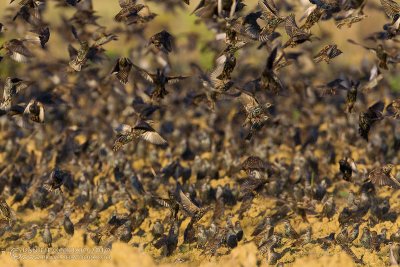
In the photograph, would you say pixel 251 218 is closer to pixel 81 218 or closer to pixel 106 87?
pixel 81 218

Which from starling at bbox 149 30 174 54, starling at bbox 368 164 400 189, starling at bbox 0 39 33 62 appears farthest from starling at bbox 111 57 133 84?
starling at bbox 368 164 400 189

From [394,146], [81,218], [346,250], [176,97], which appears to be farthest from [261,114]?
[176,97]

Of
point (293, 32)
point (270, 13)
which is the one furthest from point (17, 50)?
point (293, 32)

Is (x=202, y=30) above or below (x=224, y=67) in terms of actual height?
below

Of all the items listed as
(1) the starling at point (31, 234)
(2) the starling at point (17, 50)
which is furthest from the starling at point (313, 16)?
(1) the starling at point (31, 234)

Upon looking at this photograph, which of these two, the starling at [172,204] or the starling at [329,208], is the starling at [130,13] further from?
the starling at [329,208]

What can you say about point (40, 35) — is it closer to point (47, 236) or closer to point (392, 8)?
point (47, 236)
